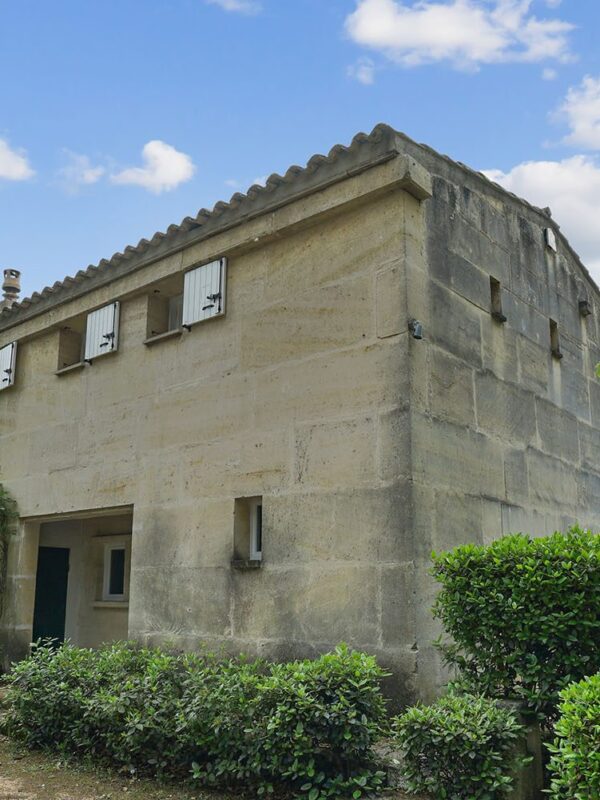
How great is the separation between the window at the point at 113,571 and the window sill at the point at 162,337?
4328 mm

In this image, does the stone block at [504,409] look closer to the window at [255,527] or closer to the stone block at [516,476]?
the stone block at [516,476]

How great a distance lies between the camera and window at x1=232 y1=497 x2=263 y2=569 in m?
7.83

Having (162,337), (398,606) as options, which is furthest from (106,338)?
(398,606)

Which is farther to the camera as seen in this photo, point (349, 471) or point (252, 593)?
point (252, 593)

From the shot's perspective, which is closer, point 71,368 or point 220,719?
point 220,719

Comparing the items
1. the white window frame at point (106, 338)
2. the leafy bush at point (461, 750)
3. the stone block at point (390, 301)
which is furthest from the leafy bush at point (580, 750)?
→ the white window frame at point (106, 338)

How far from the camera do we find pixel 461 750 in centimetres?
454

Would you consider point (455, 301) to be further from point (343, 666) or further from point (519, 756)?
point (519, 756)

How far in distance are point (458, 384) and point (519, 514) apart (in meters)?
1.72

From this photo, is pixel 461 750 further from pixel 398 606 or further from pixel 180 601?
pixel 180 601

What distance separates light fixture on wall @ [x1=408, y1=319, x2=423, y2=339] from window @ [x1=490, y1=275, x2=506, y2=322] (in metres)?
1.76

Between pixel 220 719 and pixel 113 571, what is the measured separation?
7491 millimetres

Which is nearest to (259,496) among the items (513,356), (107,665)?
(107,665)

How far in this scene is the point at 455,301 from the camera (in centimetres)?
764
